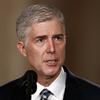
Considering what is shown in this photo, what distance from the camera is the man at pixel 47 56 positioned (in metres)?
1.97

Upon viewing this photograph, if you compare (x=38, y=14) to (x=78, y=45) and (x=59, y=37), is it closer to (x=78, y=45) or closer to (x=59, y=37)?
(x=59, y=37)

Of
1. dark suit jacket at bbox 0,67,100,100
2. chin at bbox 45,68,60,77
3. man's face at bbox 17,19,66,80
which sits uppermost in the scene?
man's face at bbox 17,19,66,80

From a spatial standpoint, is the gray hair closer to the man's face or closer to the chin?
the man's face

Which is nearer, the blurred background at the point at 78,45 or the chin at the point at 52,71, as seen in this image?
the chin at the point at 52,71

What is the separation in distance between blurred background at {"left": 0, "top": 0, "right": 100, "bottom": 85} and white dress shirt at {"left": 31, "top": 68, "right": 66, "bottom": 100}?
1.31m

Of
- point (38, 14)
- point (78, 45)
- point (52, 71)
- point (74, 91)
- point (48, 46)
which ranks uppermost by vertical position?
point (38, 14)

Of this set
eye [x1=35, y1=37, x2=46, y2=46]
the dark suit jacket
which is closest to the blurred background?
the dark suit jacket

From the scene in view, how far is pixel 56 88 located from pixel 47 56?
16 centimetres

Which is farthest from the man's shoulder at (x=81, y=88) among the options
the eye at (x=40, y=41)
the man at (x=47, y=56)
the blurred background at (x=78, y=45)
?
the blurred background at (x=78, y=45)

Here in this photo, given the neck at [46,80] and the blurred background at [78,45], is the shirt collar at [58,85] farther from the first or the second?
the blurred background at [78,45]

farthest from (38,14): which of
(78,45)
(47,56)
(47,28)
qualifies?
(78,45)

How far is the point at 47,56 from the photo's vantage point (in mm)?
1966

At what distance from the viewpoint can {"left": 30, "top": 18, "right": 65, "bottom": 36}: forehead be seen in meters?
1.98

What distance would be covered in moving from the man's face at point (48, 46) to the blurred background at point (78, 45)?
1.34m
